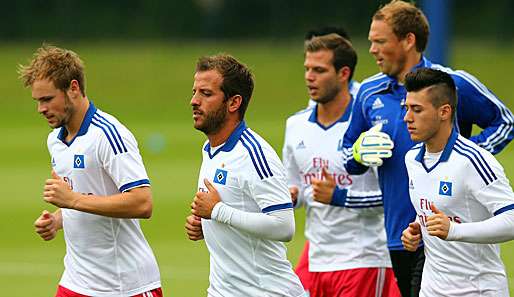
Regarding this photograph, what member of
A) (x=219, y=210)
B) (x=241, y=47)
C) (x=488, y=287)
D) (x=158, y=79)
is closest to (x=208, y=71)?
(x=219, y=210)

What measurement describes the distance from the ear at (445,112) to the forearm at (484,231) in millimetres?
758

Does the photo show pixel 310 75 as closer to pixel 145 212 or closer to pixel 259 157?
pixel 259 157

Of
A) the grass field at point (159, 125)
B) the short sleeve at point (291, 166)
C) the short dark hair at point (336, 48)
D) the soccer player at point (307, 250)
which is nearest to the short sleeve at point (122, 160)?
the soccer player at point (307, 250)

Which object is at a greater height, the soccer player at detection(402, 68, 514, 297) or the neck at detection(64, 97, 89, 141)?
the neck at detection(64, 97, 89, 141)

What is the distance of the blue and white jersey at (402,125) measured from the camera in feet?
27.9

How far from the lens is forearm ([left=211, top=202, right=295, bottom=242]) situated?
22.9ft

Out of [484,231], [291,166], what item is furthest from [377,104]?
[484,231]

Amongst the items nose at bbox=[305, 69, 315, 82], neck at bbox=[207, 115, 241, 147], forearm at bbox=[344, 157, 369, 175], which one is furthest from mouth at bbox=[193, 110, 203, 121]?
nose at bbox=[305, 69, 315, 82]

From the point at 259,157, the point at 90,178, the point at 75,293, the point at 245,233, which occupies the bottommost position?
the point at 75,293

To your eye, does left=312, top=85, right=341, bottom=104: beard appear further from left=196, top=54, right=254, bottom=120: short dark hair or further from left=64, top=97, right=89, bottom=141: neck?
left=64, top=97, right=89, bottom=141: neck

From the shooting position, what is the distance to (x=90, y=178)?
7.56m

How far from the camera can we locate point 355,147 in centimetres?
841

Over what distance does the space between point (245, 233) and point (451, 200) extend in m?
1.25

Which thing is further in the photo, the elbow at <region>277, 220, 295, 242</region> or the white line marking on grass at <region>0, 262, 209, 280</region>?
the white line marking on grass at <region>0, 262, 209, 280</region>
